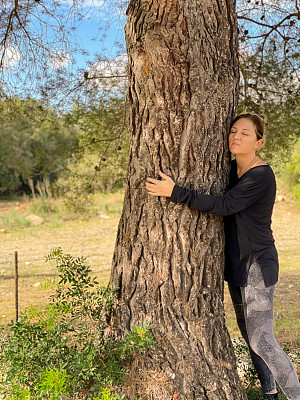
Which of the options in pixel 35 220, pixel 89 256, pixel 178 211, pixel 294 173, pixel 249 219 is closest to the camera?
pixel 178 211

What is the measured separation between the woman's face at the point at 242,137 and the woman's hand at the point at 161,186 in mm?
442

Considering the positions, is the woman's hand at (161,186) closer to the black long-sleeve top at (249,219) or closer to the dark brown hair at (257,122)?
the black long-sleeve top at (249,219)

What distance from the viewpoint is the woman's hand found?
7.44ft

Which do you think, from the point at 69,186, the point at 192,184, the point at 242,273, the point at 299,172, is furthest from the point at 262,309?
the point at 299,172

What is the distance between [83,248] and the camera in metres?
9.09

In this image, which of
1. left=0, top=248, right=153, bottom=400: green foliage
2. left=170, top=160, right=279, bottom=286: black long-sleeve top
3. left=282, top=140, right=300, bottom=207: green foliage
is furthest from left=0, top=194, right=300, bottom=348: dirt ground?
left=170, top=160, right=279, bottom=286: black long-sleeve top

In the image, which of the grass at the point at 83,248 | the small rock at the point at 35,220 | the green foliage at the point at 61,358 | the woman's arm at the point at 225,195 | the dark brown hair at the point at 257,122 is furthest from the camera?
the small rock at the point at 35,220

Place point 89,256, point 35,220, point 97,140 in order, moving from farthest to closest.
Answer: point 35,220 < point 89,256 < point 97,140

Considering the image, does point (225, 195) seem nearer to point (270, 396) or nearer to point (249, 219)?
point (249, 219)

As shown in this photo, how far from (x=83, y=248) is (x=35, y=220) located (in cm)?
345

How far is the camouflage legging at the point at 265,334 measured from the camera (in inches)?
94.5

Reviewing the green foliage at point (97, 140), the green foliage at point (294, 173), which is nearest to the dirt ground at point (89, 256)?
the green foliage at point (294, 173)

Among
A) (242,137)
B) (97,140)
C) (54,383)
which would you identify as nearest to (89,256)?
(97,140)

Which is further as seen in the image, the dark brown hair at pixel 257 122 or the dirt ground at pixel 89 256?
the dirt ground at pixel 89 256
